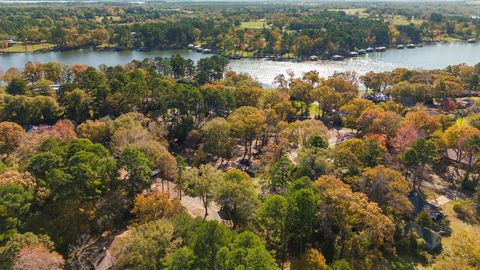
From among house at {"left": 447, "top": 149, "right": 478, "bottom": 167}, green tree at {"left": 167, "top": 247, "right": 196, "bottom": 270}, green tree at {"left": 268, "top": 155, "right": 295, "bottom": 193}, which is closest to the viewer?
green tree at {"left": 167, "top": 247, "right": 196, "bottom": 270}

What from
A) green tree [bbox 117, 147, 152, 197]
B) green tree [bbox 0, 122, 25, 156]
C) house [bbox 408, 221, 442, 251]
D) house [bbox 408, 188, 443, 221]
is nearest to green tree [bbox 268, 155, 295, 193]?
green tree [bbox 117, 147, 152, 197]

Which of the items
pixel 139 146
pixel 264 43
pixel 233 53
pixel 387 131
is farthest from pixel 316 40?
pixel 139 146

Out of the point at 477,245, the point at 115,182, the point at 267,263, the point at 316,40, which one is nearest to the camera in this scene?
the point at 267,263

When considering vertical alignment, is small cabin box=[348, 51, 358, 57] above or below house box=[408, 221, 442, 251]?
above

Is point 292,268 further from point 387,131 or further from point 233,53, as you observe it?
point 233,53

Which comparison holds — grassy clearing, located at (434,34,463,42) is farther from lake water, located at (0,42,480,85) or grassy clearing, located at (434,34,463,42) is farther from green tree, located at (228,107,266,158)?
green tree, located at (228,107,266,158)

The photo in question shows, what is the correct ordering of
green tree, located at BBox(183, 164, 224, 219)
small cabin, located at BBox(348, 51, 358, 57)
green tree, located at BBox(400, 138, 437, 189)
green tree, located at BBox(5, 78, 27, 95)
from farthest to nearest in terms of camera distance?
small cabin, located at BBox(348, 51, 358, 57) < green tree, located at BBox(5, 78, 27, 95) < green tree, located at BBox(400, 138, 437, 189) < green tree, located at BBox(183, 164, 224, 219)

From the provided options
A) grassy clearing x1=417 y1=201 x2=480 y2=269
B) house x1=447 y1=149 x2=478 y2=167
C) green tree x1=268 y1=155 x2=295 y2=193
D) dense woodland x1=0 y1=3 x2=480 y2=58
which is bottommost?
grassy clearing x1=417 y1=201 x2=480 y2=269

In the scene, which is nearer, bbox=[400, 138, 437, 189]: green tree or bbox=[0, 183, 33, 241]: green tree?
bbox=[0, 183, 33, 241]: green tree
